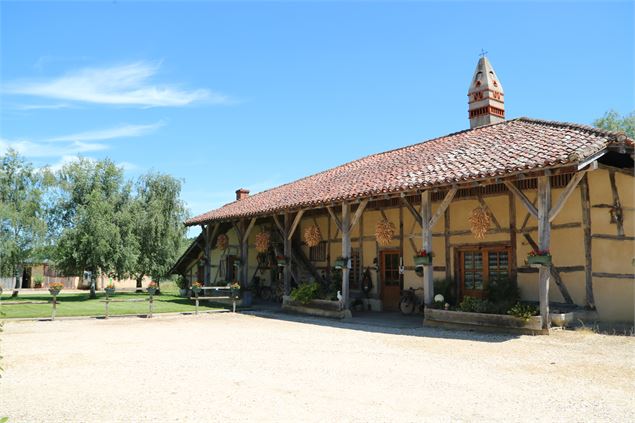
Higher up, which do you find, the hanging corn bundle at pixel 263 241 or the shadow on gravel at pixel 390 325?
the hanging corn bundle at pixel 263 241

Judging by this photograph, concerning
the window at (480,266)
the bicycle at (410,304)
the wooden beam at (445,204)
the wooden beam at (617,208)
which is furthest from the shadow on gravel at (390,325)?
the wooden beam at (617,208)

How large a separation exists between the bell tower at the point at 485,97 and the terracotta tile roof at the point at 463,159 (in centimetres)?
115

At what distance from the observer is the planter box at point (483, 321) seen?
28.1 feet

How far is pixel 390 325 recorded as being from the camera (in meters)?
10.7

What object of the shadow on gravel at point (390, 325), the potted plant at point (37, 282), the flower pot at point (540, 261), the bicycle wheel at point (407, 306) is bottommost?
the potted plant at point (37, 282)

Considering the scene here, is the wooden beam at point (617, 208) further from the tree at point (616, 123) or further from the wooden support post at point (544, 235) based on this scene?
the tree at point (616, 123)

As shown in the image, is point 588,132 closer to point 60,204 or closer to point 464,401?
point 464,401

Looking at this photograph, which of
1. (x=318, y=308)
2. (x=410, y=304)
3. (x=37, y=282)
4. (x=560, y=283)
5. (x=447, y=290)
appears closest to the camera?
(x=560, y=283)

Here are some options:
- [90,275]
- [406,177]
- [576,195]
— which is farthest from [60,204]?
[576,195]

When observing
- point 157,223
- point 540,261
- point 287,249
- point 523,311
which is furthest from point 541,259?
point 157,223

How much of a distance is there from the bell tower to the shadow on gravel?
6861 mm

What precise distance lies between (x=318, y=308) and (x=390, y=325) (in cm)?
283

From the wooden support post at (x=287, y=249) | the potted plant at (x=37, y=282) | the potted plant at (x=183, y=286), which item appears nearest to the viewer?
the wooden support post at (x=287, y=249)

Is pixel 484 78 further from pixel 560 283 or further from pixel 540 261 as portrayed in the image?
pixel 540 261
